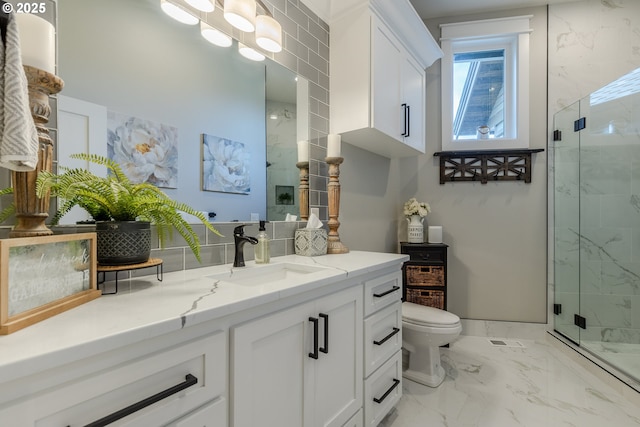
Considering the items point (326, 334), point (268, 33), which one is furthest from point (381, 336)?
point (268, 33)

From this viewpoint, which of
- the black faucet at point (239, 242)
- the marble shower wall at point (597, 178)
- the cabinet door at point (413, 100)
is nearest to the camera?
the black faucet at point (239, 242)

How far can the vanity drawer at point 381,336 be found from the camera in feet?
4.34

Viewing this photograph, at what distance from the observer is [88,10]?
980 millimetres

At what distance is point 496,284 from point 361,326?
207 cm

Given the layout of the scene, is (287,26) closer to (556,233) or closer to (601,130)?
(601,130)

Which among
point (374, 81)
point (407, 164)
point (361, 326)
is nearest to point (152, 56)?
point (374, 81)

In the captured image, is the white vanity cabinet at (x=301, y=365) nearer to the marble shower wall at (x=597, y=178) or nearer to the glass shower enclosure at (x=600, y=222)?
the glass shower enclosure at (x=600, y=222)

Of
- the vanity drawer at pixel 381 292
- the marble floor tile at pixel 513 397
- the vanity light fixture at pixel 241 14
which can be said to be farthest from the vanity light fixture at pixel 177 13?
the marble floor tile at pixel 513 397

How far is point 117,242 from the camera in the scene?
0.84 m

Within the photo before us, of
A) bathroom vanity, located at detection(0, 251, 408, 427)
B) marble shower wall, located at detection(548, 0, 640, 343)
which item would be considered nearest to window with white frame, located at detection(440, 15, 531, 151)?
marble shower wall, located at detection(548, 0, 640, 343)

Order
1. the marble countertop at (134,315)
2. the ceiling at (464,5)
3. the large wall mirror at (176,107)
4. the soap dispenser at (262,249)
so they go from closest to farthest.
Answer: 1. the marble countertop at (134,315)
2. the large wall mirror at (176,107)
3. the soap dispenser at (262,249)
4. the ceiling at (464,5)

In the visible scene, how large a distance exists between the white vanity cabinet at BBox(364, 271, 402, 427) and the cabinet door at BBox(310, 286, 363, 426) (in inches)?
2.8

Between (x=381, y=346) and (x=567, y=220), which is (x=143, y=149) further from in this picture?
(x=567, y=220)

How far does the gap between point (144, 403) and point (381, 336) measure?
3.59 feet
